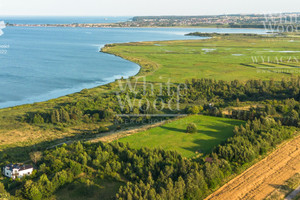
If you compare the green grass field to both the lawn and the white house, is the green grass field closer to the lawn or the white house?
the lawn

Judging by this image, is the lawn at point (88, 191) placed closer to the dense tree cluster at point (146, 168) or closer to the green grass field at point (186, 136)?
the dense tree cluster at point (146, 168)

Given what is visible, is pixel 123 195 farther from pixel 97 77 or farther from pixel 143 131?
pixel 97 77

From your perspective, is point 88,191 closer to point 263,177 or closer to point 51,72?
point 263,177

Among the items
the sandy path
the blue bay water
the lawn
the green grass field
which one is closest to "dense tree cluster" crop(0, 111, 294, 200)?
the lawn

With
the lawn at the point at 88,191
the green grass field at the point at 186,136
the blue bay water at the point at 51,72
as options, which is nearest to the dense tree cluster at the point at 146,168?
the lawn at the point at 88,191

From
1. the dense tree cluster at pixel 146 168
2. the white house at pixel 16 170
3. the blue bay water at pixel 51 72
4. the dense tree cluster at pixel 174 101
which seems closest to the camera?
the dense tree cluster at pixel 146 168

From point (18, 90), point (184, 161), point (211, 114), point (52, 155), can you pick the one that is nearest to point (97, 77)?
point (18, 90)

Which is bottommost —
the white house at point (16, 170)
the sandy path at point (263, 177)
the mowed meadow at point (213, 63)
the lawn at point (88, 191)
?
the lawn at point (88, 191)
